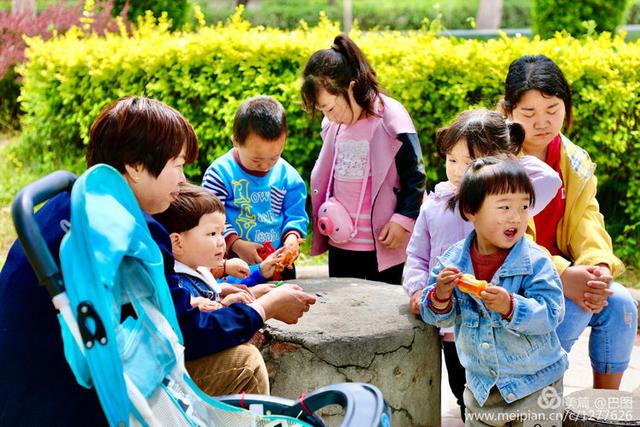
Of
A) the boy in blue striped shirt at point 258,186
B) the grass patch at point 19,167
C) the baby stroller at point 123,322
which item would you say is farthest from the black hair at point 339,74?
the grass patch at point 19,167

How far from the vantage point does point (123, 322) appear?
2283 millimetres

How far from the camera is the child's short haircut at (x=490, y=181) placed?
10.4 ft

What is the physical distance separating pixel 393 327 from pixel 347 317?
210 mm

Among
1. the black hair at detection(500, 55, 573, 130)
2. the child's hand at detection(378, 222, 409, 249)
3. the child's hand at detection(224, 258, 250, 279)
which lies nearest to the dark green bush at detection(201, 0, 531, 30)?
the child's hand at detection(378, 222, 409, 249)

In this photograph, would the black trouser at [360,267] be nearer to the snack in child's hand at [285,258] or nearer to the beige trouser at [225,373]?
the snack in child's hand at [285,258]

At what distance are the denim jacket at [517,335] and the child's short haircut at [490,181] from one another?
20cm

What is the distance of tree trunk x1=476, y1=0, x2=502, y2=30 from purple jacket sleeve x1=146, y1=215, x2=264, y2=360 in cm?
1982

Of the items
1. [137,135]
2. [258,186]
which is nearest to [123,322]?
[137,135]

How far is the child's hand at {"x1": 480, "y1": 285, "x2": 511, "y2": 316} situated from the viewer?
304 centimetres

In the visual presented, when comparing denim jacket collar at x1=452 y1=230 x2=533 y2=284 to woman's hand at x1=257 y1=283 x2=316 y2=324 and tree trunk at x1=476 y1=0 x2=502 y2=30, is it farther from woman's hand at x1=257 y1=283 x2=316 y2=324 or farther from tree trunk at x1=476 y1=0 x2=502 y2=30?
tree trunk at x1=476 y1=0 x2=502 y2=30

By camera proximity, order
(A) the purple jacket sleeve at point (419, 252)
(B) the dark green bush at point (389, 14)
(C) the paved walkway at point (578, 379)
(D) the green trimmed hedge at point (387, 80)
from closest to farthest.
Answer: (A) the purple jacket sleeve at point (419, 252)
(C) the paved walkway at point (578, 379)
(D) the green trimmed hedge at point (387, 80)
(B) the dark green bush at point (389, 14)

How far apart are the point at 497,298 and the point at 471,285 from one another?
0.31 feet

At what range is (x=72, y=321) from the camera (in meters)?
1.97

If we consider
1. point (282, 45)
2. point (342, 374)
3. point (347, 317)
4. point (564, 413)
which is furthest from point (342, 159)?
point (282, 45)
